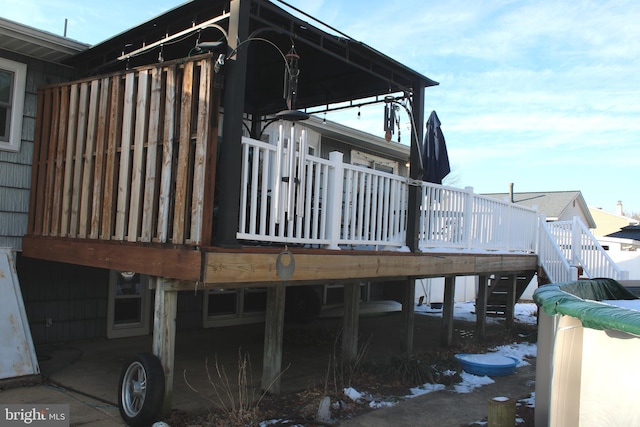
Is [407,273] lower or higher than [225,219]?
lower

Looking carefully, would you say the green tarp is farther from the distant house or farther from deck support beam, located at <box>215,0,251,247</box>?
the distant house

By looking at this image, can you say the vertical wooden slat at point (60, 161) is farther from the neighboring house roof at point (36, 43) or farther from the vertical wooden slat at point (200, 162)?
the vertical wooden slat at point (200, 162)

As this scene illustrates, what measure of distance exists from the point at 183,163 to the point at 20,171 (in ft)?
10.5

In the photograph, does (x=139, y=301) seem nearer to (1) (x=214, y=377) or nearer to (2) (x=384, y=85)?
(1) (x=214, y=377)

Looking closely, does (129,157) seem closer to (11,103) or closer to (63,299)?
(11,103)

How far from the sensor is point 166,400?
170 inches

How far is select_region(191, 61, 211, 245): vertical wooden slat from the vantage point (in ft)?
14.1

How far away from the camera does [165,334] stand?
438 centimetres

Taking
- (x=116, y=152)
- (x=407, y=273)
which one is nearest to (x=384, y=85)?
(x=407, y=273)

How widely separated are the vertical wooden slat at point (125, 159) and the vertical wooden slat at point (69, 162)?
1.02 metres

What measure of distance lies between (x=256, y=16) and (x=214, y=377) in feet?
13.5

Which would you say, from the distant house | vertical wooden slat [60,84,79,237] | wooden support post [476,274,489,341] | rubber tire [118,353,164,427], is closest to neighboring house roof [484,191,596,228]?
the distant house

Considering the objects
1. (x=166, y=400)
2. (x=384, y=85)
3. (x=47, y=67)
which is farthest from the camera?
(x=384, y=85)

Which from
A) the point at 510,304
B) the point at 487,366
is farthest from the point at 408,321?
the point at 510,304
